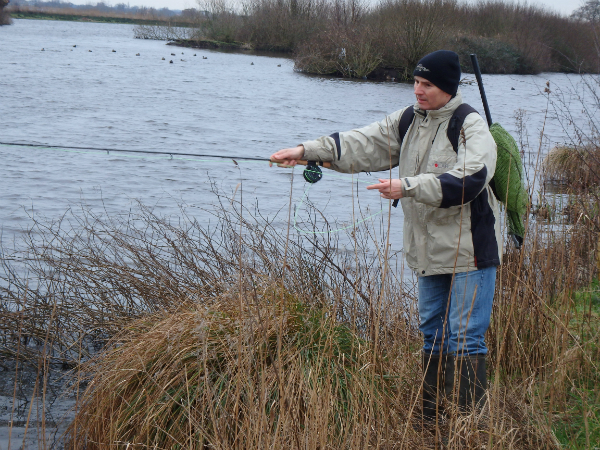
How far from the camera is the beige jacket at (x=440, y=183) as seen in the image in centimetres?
265

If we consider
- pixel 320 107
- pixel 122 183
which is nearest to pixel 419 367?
pixel 122 183

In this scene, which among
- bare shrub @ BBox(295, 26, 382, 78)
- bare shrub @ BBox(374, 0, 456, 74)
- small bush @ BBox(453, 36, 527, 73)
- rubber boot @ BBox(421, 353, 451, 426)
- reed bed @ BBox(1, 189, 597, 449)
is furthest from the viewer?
small bush @ BBox(453, 36, 527, 73)

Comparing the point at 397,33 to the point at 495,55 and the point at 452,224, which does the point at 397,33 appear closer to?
the point at 495,55

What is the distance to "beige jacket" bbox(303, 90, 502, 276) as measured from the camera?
2646mm

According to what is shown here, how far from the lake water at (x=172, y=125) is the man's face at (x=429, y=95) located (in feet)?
8.76

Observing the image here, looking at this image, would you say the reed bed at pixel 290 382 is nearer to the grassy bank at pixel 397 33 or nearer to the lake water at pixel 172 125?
the lake water at pixel 172 125

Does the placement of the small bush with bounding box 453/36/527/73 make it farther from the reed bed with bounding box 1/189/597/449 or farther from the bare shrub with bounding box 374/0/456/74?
the reed bed with bounding box 1/189/597/449

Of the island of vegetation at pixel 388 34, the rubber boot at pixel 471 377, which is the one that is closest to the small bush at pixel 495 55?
the island of vegetation at pixel 388 34

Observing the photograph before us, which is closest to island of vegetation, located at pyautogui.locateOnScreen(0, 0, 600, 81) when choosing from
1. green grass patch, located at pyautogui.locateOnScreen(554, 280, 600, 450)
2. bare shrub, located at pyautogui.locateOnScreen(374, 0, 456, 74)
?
bare shrub, located at pyautogui.locateOnScreen(374, 0, 456, 74)

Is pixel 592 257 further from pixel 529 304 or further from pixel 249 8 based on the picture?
pixel 249 8

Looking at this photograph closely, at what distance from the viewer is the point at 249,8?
148 ft

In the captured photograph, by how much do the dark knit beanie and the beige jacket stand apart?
70mm

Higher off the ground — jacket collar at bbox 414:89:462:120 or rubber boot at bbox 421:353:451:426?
jacket collar at bbox 414:89:462:120

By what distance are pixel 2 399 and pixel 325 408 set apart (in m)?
2.67
